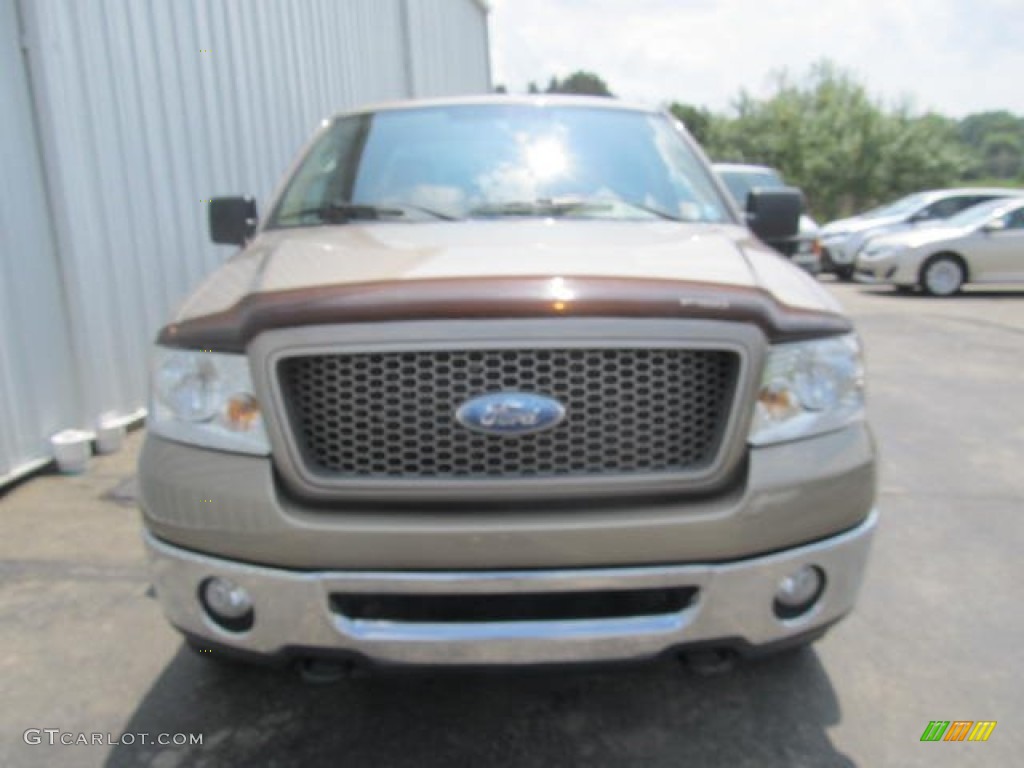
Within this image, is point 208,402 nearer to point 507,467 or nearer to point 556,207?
point 507,467

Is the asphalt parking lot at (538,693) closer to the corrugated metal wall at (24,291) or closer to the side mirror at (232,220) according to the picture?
the corrugated metal wall at (24,291)

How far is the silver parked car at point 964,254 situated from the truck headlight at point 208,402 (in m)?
12.6

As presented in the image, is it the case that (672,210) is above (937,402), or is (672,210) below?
above

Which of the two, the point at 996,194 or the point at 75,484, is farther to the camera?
the point at 996,194

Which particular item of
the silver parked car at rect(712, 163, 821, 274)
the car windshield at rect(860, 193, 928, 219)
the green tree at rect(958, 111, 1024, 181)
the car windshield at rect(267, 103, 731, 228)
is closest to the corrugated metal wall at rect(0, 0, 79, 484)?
the car windshield at rect(267, 103, 731, 228)

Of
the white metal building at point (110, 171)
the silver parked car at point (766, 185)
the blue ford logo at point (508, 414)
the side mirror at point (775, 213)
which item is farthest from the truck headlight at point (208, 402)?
the silver parked car at point (766, 185)

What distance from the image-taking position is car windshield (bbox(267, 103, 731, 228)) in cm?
298

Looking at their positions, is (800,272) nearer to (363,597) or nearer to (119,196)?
(363,597)

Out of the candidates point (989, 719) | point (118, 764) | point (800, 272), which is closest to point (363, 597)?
point (118, 764)

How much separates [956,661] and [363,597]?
2.00 meters

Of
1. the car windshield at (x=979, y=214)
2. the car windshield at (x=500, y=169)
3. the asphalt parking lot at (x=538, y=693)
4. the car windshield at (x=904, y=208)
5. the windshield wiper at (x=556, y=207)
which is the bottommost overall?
the car windshield at (x=904, y=208)

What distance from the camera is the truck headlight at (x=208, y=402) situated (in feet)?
6.31

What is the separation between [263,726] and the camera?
7.70ft

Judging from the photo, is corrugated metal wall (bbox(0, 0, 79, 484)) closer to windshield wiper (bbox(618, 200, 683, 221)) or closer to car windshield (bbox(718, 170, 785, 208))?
windshield wiper (bbox(618, 200, 683, 221))
